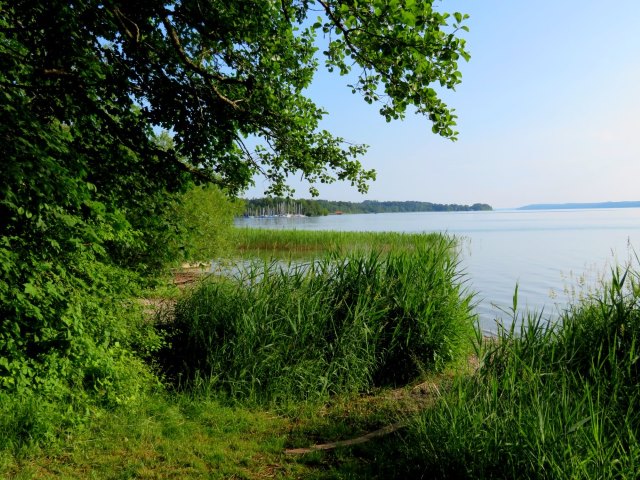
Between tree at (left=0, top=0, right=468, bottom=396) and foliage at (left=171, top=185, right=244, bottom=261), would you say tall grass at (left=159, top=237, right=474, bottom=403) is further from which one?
foliage at (left=171, top=185, right=244, bottom=261)

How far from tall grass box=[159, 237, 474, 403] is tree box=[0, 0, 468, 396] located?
1.24 meters

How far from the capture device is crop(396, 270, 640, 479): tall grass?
382 centimetres

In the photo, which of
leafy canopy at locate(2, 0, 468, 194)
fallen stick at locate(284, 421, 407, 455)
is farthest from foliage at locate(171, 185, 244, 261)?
fallen stick at locate(284, 421, 407, 455)

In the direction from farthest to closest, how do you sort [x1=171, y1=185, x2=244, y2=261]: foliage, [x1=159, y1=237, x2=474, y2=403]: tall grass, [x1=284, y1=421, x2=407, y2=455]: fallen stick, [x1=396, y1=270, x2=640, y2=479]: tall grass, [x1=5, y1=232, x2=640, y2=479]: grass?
[x1=171, y1=185, x2=244, y2=261]: foliage, [x1=159, y1=237, x2=474, y2=403]: tall grass, [x1=284, y1=421, x2=407, y2=455]: fallen stick, [x1=5, y1=232, x2=640, y2=479]: grass, [x1=396, y1=270, x2=640, y2=479]: tall grass

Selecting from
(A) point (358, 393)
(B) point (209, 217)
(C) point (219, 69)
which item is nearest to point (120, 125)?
(C) point (219, 69)

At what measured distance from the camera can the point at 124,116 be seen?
647cm

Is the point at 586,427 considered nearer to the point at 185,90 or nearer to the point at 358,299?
the point at 358,299

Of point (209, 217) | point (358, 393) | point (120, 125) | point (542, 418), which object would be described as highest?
point (120, 125)

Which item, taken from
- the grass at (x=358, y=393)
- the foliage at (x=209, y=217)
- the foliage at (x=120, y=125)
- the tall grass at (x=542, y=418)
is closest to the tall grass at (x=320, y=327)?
the grass at (x=358, y=393)

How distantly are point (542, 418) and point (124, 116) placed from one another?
5800 mm

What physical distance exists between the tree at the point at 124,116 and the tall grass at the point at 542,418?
2929mm

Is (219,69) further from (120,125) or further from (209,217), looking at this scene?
(209,217)

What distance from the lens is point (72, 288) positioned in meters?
5.07

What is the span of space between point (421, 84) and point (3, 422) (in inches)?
215
